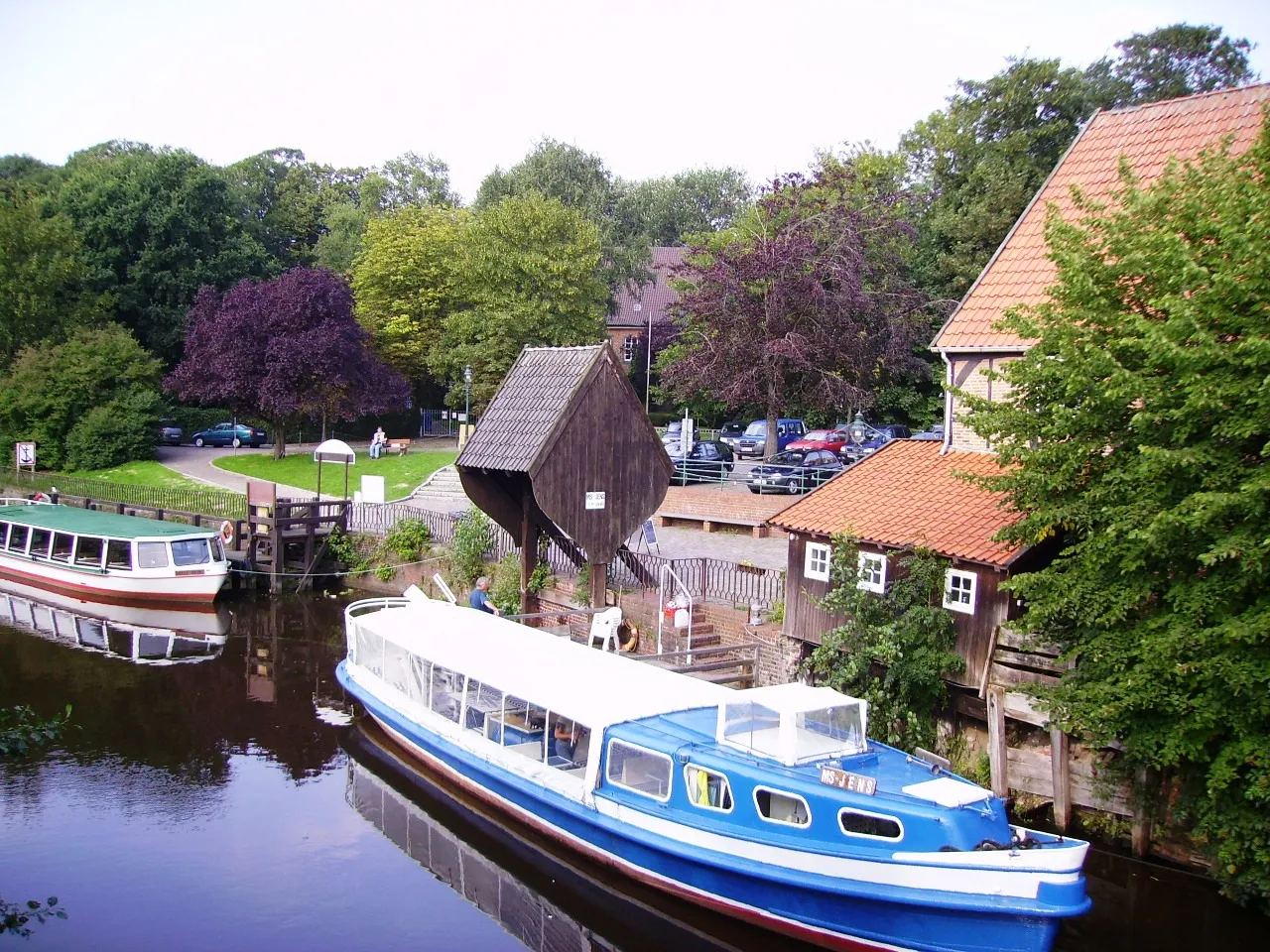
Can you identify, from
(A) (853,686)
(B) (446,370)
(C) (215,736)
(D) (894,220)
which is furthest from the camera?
(B) (446,370)

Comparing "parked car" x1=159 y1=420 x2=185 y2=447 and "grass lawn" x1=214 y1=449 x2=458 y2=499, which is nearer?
"grass lawn" x1=214 y1=449 x2=458 y2=499

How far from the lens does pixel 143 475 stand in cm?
4797

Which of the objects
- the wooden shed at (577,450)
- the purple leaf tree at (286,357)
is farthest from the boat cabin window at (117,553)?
the purple leaf tree at (286,357)

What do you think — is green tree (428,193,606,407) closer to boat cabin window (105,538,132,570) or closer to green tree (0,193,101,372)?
green tree (0,193,101,372)

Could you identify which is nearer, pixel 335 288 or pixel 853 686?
pixel 853 686

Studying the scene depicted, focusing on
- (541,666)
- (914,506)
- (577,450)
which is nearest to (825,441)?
(577,450)

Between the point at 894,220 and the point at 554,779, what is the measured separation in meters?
32.6

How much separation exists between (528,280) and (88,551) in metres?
23.8

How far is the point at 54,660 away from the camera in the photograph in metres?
26.6

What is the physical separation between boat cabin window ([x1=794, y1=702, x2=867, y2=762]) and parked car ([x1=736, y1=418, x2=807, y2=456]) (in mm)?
29638

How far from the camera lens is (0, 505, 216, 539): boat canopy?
32750 mm

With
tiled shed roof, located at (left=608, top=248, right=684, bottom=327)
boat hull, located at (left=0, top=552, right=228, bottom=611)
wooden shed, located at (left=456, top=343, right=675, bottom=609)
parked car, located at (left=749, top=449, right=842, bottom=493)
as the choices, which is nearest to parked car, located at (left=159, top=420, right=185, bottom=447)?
boat hull, located at (left=0, top=552, right=228, bottom=611)

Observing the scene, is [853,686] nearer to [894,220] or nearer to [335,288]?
[894,220]

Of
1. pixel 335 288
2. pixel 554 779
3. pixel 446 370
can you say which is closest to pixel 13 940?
pixel 554 779
